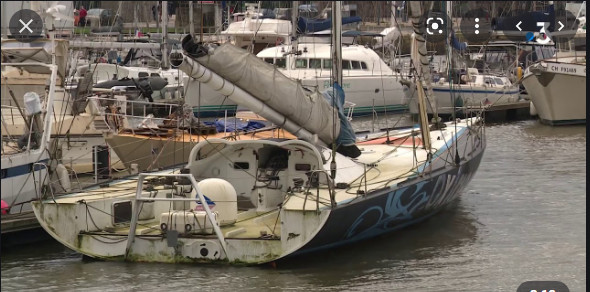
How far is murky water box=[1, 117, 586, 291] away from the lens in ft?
57.2

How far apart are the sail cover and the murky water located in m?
1.93

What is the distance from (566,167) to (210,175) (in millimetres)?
11467

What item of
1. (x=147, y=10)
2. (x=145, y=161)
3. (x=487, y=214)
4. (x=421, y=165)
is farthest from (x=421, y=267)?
(x=147, y=10)

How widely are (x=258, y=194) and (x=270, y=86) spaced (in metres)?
1.72

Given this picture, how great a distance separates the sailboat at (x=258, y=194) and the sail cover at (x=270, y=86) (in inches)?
0.8

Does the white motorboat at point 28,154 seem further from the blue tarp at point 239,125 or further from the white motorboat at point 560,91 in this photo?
the white motorboat at point 560,91

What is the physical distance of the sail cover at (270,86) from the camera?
18.4 m

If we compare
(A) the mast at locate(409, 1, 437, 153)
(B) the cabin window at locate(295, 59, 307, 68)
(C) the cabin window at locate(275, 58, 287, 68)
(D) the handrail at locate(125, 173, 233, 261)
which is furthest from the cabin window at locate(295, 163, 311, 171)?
(C) the cabin window at locate(275, 58, 287, 68)

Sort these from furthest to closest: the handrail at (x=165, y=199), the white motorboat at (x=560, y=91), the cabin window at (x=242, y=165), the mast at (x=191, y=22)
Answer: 1. the white motorboat at (x=560, y=91)
2. the mast at (x=191, y=22)
3. the cabin window at (x=242, y=165)
4. the handrail at (x=165, y=199)

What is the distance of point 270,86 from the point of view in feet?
63.6

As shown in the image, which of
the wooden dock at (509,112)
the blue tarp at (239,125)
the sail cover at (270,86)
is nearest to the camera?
the sail cover at (270,86)

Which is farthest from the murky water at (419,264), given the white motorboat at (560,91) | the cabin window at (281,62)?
the cabin window at (281,62)

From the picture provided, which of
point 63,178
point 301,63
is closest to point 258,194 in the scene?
point 63,178

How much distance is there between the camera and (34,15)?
2481 cm
